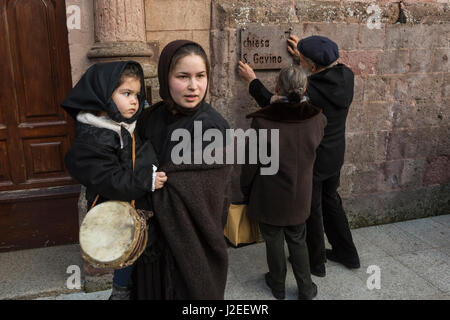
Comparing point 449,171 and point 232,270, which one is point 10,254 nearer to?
point 232,270

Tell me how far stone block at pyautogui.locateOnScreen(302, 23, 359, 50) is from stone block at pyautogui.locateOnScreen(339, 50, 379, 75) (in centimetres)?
7

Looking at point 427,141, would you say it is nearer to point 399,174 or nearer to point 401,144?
point 401,144

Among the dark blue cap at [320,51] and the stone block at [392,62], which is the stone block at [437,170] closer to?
the stone block at [392,62]

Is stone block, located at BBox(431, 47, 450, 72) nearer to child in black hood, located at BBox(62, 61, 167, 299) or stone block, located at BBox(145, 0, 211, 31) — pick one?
stone block, located at BBox(145, 0, 211, 31)

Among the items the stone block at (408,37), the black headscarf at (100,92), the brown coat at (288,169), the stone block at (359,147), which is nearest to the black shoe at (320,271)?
the brown coat at (288,169)

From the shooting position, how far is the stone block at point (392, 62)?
378cm

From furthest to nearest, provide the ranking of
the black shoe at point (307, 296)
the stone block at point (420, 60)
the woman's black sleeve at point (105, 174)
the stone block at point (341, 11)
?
the stone block at point (420, 60), the stone block at point (341, 11), the black shoe at point (307, 296), the woman's black sleeve at point (105, 174)

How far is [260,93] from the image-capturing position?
2957 mm

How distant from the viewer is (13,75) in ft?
10.2

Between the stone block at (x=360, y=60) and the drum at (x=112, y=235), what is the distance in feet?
9.11

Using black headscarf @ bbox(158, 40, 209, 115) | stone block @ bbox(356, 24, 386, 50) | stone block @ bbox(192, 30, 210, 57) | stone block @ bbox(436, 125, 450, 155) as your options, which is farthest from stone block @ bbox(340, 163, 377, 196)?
black headscarf @ bbox(158, 40, 209, 115)

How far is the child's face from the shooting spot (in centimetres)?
176
